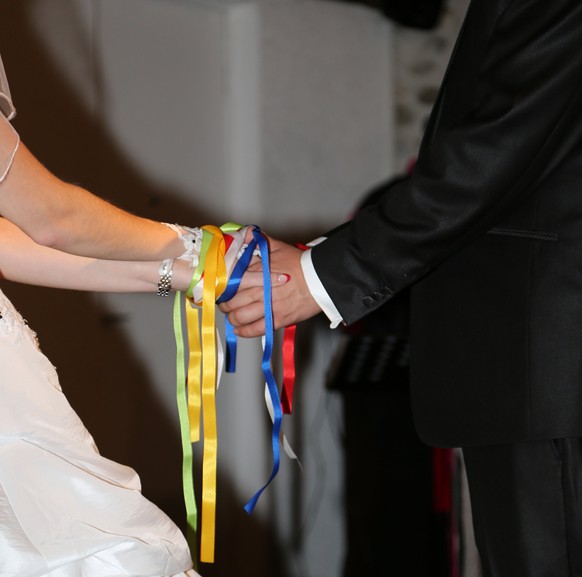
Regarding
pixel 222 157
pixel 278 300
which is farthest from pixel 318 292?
pixel 222 157

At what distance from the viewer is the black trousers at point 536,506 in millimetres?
1594

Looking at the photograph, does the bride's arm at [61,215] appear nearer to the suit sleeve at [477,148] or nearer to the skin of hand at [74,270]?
the skin of hand at [74,270]

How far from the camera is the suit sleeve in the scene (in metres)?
1.56

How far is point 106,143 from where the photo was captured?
329 cm

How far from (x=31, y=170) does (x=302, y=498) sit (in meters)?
2.57

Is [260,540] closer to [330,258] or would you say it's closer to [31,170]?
[330,258]

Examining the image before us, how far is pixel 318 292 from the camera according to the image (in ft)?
5.90

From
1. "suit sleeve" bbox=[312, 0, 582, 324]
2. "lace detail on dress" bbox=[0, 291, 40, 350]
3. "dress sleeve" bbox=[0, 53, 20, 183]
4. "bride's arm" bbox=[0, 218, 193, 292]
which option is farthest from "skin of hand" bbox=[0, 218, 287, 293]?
"dress sleeve" bbox=[0, 53, 20, 183]

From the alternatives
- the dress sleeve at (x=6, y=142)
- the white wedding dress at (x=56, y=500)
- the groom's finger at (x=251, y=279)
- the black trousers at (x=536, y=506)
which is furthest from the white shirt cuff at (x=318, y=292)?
the dress sleeve at (x=6, y=142)

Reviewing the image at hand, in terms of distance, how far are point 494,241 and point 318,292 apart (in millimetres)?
340

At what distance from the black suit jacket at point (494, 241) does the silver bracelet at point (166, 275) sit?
1.06ft

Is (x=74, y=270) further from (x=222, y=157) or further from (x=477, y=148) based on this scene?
(x=222, y=157)

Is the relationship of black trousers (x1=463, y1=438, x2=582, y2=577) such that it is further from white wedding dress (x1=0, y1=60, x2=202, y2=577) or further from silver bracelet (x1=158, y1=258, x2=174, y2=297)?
silver bracelet (x1=158, y1=258, x2=174, y2=297)

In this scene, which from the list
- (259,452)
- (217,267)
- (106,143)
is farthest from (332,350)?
(217,267)
